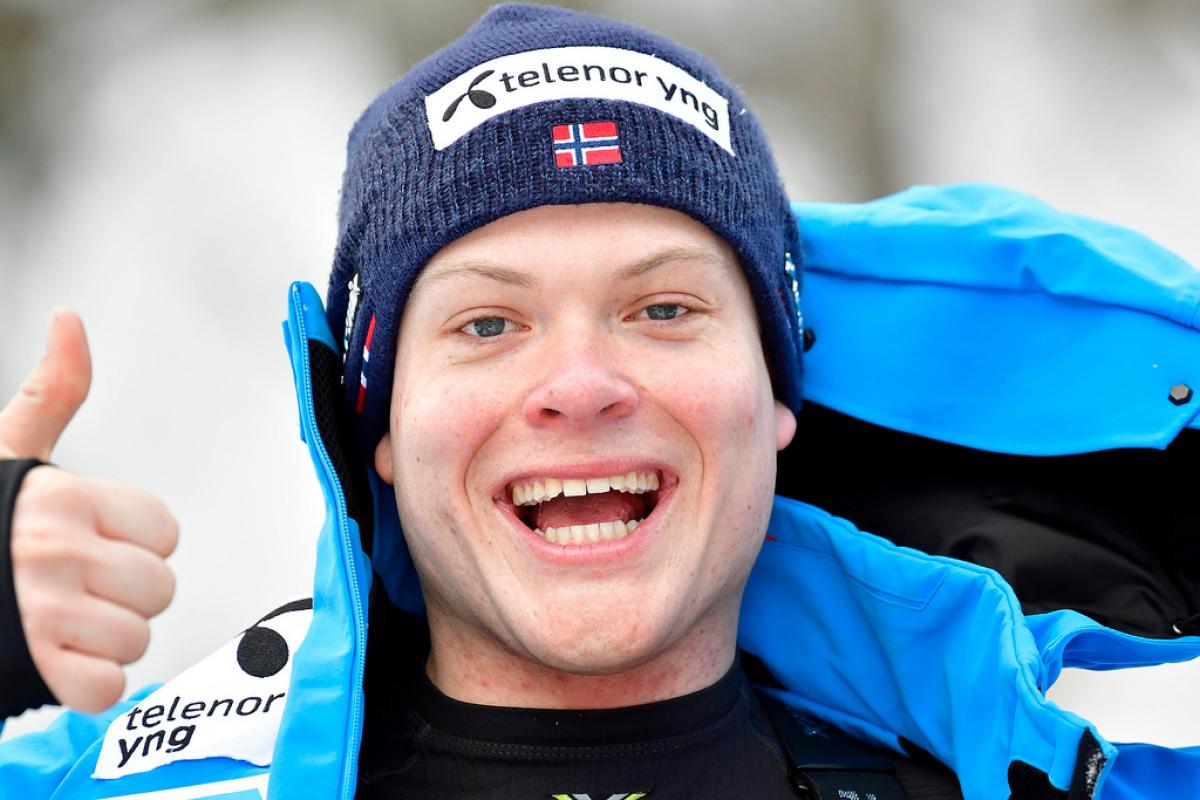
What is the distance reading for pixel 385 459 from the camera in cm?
230

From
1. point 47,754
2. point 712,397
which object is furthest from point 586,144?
point 47,754

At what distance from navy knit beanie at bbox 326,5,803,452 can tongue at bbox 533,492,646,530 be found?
34cm


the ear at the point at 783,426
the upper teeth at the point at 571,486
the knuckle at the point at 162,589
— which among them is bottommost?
the ear at the point at 783,426

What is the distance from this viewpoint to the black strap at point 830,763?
6.98 feet

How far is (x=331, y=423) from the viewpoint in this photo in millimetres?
2195

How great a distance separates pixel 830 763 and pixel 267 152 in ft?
11.9

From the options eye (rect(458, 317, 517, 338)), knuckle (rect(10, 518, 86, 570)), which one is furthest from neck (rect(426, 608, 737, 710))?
knuckle (rect(10, 518, 86, 570))

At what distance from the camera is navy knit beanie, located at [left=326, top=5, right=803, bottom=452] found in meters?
2.09

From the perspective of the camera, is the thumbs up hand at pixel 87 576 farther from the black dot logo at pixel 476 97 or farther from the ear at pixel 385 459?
the black dot logo at pixel 476 97

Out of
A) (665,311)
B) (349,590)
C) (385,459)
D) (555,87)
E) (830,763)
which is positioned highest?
(555,87)

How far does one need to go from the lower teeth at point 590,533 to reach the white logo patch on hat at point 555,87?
64 centimetres

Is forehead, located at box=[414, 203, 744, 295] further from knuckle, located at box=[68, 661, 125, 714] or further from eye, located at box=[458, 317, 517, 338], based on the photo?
knuckle, located at box=[68, 661, 125, 714]

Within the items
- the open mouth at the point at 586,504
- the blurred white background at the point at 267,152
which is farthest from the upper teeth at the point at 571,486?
the blurred white background at the point at 267,152

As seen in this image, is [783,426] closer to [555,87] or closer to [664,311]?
[664,311]
